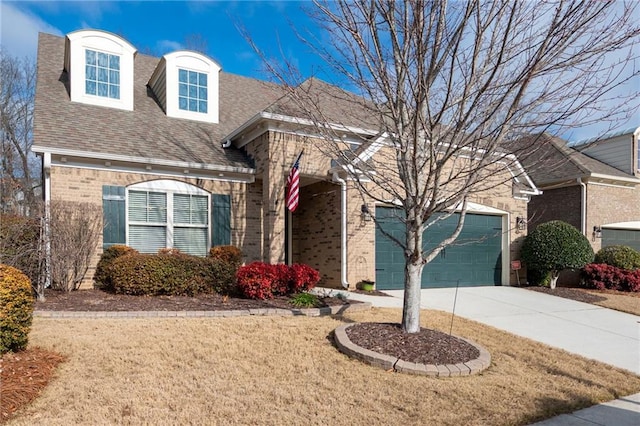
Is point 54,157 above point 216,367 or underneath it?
above

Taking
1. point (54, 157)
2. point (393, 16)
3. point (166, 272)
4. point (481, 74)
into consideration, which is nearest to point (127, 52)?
point (54, 157)

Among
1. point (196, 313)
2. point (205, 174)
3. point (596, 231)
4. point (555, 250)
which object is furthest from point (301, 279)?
point (596, 231)

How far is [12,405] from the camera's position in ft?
11.7

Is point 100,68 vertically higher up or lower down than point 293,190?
higher up

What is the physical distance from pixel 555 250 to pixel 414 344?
9378mm

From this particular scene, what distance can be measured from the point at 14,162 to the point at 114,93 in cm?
1108

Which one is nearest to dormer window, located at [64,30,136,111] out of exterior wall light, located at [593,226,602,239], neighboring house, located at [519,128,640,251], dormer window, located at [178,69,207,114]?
dormer window, located at [178,69,207,114]

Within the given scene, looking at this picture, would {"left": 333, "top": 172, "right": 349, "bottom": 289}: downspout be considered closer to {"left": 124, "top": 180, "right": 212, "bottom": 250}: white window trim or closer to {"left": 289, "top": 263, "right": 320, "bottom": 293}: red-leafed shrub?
{"left": 289, "top": 263, "right": 320, "bottom": 293}: red-leafed shrub

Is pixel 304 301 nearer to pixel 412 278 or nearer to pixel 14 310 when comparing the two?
pixel 412 278

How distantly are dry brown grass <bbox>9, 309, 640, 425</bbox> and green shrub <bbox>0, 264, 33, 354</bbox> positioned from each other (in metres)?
0.55

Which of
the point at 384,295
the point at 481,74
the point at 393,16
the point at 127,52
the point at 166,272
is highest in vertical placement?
the point at 127,52

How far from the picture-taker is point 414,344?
5.47m

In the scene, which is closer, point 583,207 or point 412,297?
point 412,297

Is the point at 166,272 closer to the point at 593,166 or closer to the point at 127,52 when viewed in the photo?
the point at 127,52
